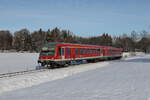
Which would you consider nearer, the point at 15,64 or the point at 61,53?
the point at 61,53

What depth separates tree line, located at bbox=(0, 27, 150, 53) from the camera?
98.3m

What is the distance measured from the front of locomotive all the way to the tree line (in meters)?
58.9

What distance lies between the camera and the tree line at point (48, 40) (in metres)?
98.3

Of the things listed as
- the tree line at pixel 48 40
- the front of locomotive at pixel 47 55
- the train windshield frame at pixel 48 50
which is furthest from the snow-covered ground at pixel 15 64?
the tree line at pixel 48 40

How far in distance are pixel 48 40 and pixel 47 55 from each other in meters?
70.7

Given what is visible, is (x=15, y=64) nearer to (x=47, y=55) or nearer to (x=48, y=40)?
(x=47, y=55)

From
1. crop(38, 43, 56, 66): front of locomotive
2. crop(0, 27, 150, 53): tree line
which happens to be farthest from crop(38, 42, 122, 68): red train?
crop(0, 27, 150, 53): tree line

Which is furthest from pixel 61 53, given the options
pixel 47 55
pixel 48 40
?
pixel 48 40

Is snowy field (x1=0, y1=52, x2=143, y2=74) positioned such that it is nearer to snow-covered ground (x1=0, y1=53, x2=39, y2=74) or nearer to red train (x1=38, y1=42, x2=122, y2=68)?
snow-covered ground (x1=0, y1=53, x2=39, y2=74)

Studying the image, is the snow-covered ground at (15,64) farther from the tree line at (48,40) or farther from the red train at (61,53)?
the tree line at (48,40)

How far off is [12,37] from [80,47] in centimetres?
9744

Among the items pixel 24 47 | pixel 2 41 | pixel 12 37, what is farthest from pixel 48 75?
pixel 12 37

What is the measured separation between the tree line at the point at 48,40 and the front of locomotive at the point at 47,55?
58.9 m

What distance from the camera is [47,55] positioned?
2609cm
